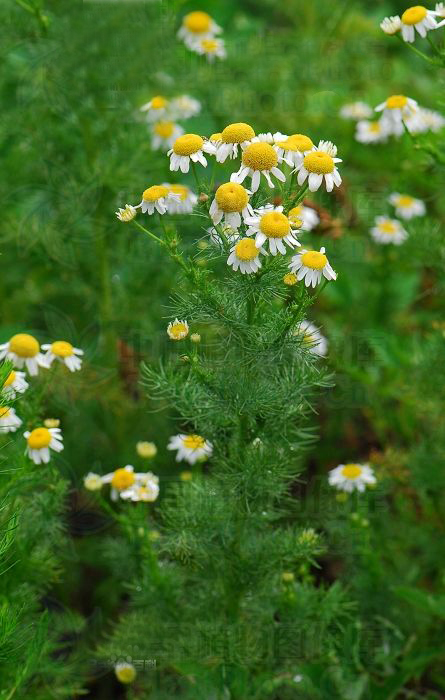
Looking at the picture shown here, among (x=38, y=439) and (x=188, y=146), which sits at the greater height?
(x=188, y=146)

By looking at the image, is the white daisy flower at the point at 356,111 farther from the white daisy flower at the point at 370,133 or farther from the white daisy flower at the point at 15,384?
the white daisy flower at the point at 15,384

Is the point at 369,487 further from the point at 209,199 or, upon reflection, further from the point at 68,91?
the point at 68,91

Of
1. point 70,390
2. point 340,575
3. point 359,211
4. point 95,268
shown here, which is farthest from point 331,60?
point 340,575

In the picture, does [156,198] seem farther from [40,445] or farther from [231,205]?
[40,445]

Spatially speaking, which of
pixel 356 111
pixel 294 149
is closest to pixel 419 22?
pixel 294 149

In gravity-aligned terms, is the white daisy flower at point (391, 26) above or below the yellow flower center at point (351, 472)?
above

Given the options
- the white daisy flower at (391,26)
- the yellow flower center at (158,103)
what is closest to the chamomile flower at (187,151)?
the white daisy flower at (391,26)

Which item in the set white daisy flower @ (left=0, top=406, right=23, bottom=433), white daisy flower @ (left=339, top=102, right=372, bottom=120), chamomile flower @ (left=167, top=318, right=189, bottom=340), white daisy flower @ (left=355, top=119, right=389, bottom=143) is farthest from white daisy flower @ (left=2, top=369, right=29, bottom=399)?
white daisy flower @ (left=339, top=102, right=372, bottom=120)
